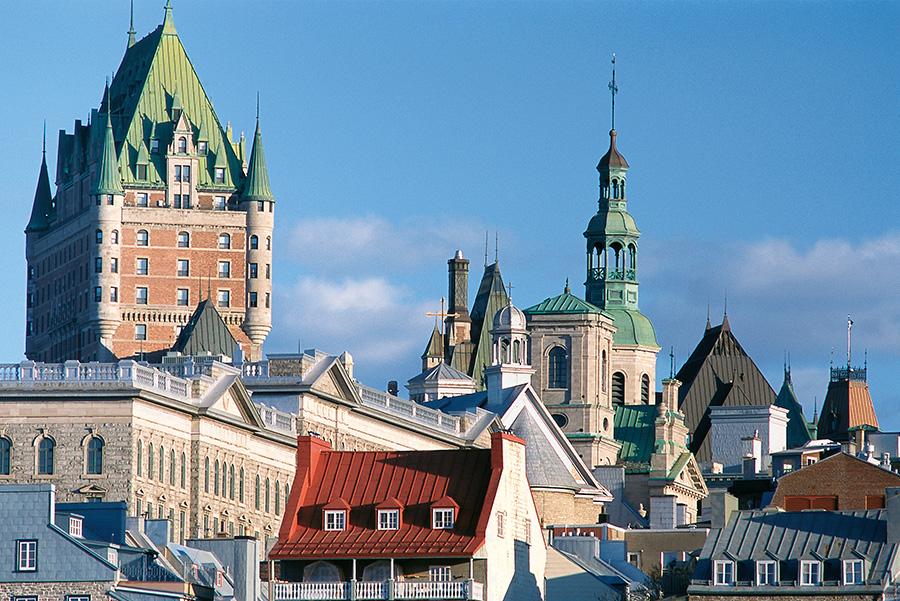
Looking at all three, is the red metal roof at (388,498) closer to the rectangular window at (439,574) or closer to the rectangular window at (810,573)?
the rectangular window at (439,574)

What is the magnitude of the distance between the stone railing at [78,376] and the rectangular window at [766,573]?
4853 cm

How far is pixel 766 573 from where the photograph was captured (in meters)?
108

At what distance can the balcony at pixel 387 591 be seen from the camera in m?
107

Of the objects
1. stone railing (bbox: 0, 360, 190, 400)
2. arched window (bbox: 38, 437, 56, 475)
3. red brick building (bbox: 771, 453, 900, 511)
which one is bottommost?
red brick building (bbox: 771, 453, 900, 511)

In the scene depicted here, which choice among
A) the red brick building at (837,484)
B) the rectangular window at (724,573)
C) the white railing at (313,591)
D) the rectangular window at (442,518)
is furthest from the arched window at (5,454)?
the rectangular window at (724,573)

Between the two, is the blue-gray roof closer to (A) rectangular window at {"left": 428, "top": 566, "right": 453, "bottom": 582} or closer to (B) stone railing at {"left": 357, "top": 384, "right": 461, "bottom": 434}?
(A) rectangular window at {"left": 428, "top": 566, "right": 453, "bottom": 582}

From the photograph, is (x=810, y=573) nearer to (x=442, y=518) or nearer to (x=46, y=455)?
(x=442, y=518)

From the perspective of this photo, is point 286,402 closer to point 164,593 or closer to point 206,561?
point 206,561

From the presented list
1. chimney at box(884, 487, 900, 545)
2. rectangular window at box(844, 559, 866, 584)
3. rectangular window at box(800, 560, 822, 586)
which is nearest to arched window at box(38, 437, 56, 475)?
rectangular window at box(800, 560, 822, 586)

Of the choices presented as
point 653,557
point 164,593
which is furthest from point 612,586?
point 653,557

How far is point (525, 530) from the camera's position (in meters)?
115

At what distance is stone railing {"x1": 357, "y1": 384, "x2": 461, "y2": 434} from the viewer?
184288mm

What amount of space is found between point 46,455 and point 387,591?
46.0 m

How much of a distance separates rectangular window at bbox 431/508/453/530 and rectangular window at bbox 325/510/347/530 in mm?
2715
